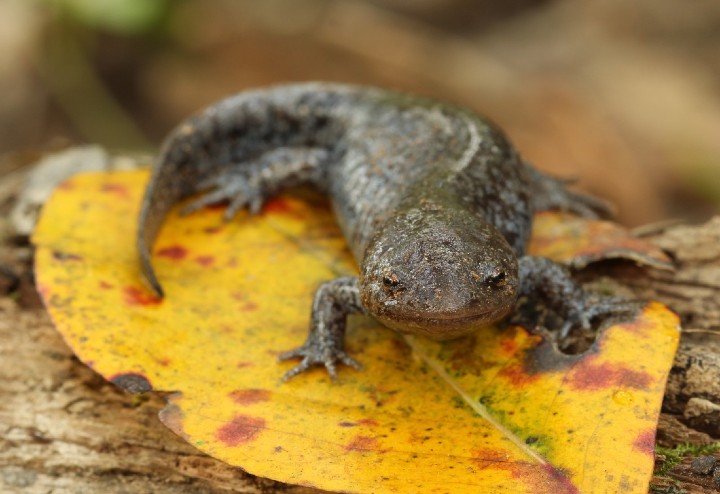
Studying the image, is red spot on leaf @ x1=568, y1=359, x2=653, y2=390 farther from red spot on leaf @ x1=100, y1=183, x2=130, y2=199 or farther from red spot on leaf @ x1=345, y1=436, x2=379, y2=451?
red spot on leaf @ x1=100, y1=183, x2=130, y2=199

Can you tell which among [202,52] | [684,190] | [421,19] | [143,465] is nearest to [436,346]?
[143,465]

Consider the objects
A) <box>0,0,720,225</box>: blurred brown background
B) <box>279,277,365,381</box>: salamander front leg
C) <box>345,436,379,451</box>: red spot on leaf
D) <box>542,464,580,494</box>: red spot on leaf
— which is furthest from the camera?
<box>0,0,720,225</box>: blurred brown background

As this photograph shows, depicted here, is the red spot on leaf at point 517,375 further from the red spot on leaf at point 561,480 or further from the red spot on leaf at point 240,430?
the red spot on leaf at point 240,430

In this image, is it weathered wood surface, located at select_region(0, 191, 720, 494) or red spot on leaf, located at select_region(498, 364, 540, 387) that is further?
weathered wood surface, located at select_region(0, 191, 720, 494)

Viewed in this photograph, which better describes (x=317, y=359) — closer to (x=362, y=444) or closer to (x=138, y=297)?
(x=362, y=444)

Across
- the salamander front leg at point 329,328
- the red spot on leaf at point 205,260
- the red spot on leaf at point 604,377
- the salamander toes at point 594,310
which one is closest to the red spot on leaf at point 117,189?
the red spot on leaf at point 205,260

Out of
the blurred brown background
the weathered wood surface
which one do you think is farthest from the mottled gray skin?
the blurred brown background

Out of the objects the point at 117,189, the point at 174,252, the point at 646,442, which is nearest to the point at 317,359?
the point at 174,252
